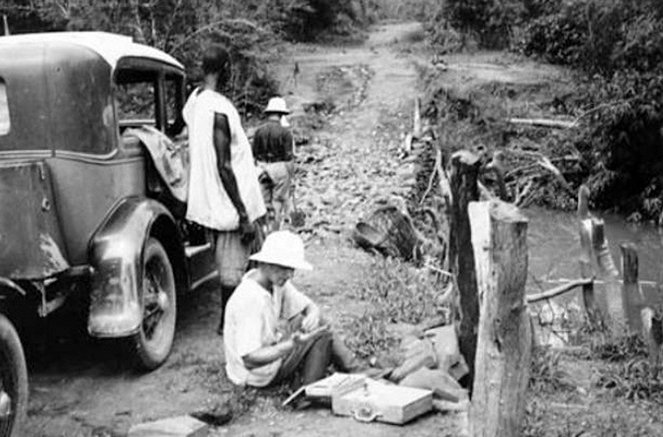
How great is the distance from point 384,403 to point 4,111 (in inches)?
119

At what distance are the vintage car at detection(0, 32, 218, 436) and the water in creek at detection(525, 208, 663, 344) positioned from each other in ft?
17.7

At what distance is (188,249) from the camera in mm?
7129

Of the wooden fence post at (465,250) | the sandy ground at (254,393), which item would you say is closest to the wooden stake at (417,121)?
the sandy ground at (254,393)

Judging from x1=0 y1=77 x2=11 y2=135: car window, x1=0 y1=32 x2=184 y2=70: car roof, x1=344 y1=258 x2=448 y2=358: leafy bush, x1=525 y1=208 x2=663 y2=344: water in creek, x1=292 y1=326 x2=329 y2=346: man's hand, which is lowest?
x1=525 y1=208 x2=663 y2=344: water in creek

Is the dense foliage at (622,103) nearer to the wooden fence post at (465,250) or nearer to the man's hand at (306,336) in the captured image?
the wooden fence post at (465,250)

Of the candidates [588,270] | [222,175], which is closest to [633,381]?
[588,270]

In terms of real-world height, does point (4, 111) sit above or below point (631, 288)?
above

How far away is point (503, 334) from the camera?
14.5ft

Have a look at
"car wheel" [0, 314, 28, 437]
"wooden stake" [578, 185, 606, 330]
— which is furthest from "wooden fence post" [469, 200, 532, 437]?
"wooden stake" [578, 185, 606, 330]

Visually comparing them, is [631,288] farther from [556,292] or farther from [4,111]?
[4,111]

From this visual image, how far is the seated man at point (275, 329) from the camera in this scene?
17.4ft

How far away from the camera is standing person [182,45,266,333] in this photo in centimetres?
613

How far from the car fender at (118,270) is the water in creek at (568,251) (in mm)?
5463

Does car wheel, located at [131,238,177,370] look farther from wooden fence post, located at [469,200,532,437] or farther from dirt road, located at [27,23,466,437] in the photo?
wooden fence post, located at [469,200,532,437]
